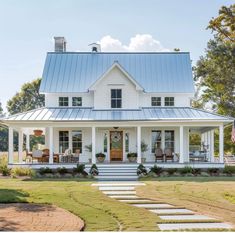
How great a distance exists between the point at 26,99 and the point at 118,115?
4619 cm

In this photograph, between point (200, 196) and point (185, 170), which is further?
point (185, 170)

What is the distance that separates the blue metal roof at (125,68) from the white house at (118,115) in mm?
71

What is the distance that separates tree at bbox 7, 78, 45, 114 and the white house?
1510 inches

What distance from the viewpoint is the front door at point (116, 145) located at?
30312 millimetres

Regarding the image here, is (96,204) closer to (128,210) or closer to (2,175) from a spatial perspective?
(128,210)

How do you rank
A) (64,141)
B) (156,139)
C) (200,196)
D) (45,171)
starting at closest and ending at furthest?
(200,196) → (45,171) → (64,141) → (156,139)

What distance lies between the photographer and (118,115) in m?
29.2

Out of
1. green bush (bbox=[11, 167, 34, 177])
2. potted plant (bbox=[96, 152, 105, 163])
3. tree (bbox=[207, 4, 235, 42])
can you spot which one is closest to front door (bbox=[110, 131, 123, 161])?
potted plant (bbox=[96, 152, 105, 163])

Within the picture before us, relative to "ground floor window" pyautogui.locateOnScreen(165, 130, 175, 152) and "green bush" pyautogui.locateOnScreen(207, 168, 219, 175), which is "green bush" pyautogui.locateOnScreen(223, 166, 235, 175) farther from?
→ "ground floor window" pyautogui.locateOnScreen(165, 130, 175, 152)

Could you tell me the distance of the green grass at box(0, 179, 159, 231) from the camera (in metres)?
11.1

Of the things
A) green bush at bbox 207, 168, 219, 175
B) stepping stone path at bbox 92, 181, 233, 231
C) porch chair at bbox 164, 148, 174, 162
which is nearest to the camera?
stepping stone path at bbox 92, 181, 233, 231

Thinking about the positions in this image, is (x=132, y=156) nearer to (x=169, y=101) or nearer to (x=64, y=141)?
(x=64, y=141)

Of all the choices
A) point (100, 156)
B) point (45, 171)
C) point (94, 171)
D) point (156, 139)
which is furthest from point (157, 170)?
point (45, 171)

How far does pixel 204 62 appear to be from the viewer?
1849 inches
